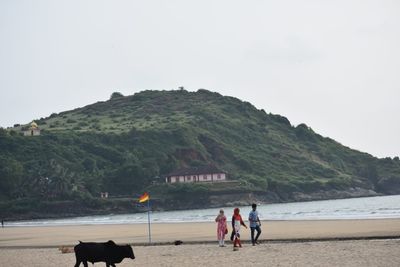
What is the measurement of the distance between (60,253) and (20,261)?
366 cm

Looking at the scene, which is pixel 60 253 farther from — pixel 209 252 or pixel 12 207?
pixel 12 207

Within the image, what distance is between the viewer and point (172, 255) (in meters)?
26.7

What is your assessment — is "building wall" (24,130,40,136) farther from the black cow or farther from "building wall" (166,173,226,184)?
the black cow

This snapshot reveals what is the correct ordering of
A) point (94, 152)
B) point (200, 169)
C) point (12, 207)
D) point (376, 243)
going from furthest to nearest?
point (94, 152), point (200, 169), point (12, 207), point (376, 243)

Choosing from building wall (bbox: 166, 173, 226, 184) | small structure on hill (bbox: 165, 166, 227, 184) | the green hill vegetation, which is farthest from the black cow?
building wall (bbox: 166, 173, 226, 184)

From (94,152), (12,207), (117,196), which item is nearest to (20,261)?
(12,207)

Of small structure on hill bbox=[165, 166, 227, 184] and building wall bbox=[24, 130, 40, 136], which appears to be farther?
building wall bbox=[24, 130, 40, 136]

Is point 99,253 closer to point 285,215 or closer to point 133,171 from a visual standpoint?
point 285,215

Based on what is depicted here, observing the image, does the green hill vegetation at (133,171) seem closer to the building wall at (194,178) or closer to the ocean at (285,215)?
the building wall at (194,178)

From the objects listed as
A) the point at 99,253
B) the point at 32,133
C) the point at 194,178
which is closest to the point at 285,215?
the point at 99,253

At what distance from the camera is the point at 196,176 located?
524 ft

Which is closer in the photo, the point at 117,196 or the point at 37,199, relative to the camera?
the point at 37,199

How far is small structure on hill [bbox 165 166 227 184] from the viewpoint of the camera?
522 feet

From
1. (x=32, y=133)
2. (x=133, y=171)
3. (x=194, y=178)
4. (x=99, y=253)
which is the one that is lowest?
(x=99, y=253)
